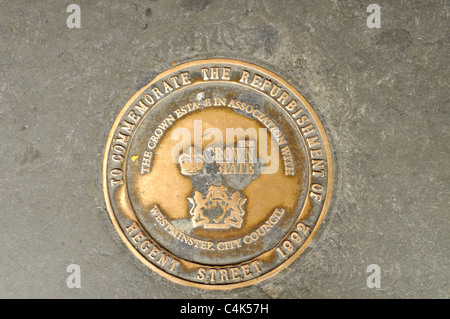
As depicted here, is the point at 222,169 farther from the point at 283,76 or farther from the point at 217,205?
the point at 283,76

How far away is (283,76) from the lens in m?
2.44

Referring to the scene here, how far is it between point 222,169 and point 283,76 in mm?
843

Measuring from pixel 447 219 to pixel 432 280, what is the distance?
48cm


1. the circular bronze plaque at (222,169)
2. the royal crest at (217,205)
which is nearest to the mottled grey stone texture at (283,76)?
the circular bronze plaque at (222,169)

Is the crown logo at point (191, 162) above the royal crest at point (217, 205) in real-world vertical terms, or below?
above

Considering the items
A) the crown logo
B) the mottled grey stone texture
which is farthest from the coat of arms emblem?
the mottled grey stone texture

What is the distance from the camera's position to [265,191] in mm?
2426

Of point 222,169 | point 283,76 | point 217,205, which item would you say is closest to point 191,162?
point 222,169

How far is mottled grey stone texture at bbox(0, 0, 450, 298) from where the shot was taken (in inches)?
95.5

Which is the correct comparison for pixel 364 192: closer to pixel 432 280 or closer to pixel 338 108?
pixel 338 108

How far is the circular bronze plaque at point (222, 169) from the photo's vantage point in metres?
2.42

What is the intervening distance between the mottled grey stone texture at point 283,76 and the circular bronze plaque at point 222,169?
0.11 metres

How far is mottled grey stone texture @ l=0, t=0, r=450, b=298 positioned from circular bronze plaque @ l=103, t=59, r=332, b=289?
0.37 feet

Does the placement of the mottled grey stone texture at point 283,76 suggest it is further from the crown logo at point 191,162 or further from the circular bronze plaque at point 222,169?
the crown logo at point 191,162
